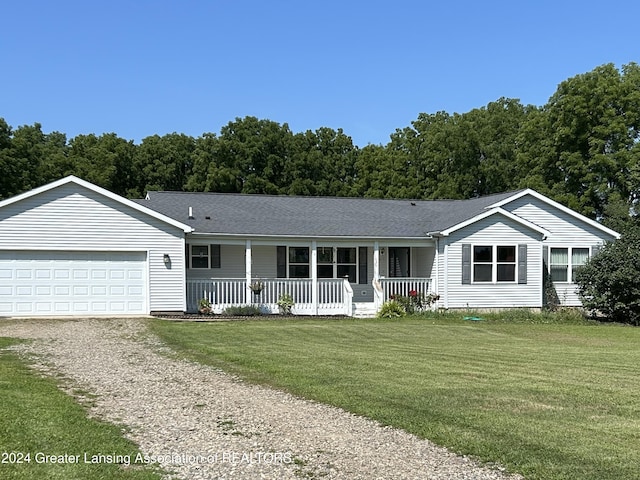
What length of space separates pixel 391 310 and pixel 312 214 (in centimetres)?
554

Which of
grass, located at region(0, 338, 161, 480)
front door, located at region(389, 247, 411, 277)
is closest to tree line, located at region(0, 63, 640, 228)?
front door, located at region(389, 247, 411, 277)

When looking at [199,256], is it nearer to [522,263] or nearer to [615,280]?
[522,263]

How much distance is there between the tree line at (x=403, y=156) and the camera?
4022cm

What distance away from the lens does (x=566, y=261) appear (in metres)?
26.6

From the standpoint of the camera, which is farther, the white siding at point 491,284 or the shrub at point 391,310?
the white siding at point 491,284

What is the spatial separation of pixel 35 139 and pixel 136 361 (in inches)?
1792

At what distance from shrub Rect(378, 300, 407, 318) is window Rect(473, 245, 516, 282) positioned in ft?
10.7

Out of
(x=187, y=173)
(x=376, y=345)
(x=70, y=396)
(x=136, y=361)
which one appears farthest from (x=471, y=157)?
(x=70, y=396)

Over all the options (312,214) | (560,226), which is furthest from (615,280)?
(312,214)

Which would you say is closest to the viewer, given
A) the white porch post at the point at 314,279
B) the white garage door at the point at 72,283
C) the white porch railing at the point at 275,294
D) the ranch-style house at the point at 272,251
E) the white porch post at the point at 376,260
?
the white garage door at the point at 72,283

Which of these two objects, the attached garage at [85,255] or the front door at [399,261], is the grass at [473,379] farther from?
the front door at [399,261]

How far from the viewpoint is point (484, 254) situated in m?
25.0

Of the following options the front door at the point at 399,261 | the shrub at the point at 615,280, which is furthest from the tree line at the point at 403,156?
the front door at the point at 399,261

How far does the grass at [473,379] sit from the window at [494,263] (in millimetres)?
4227
